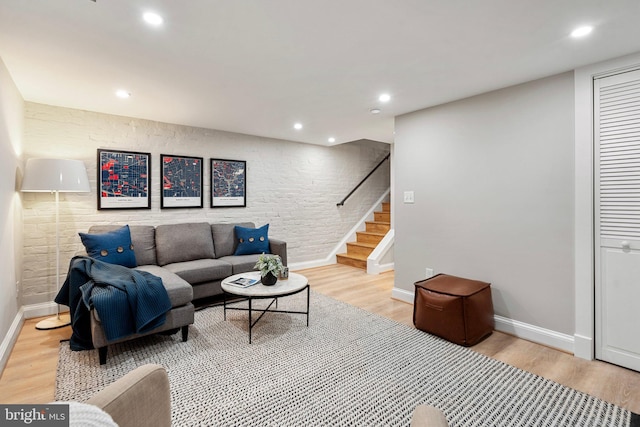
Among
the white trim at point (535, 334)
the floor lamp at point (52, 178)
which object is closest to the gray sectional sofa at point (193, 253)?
the floor lamp at point (52, 178)

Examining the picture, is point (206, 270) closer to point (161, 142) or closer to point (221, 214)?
point (221, 214)

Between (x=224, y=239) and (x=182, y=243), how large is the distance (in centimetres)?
55

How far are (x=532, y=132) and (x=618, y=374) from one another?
74.9 inches

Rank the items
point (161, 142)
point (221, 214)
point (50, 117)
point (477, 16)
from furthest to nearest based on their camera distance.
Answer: point (221, 214) < point (161, 142) < point (50, 117) < point (477, 16)

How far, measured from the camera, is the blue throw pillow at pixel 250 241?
4.09 m

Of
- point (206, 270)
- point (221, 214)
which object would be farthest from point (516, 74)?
point (221, 214)

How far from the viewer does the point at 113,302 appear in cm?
220

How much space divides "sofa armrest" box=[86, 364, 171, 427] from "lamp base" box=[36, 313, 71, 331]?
2576mm

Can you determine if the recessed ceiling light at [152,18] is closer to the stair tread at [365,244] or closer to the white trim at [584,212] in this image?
the white trim at [584,212]

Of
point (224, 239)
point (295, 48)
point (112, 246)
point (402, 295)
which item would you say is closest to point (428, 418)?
point (295, 48)

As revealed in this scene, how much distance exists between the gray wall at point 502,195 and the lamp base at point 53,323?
3557 mm

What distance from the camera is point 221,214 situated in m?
4.48

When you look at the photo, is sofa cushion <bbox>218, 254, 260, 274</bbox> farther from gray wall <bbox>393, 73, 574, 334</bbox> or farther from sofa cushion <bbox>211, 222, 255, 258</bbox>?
gray wall <bbox>393, 73, 574, 334</bbox>

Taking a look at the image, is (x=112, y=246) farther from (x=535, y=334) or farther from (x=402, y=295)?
(x=535, y=334)
